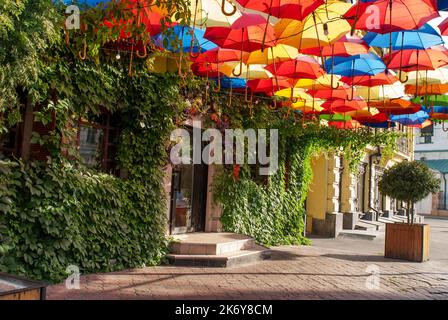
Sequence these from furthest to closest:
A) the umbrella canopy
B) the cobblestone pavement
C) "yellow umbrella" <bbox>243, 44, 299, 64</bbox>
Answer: "yellow umbrella" <bbox>243, 44, 299, 64</bbox>
the umbrella canopy
the cobblestone pavement

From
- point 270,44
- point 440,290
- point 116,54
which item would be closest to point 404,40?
point 270,44

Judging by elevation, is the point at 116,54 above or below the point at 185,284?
above

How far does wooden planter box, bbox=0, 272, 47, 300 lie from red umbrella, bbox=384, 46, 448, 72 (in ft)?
21.7

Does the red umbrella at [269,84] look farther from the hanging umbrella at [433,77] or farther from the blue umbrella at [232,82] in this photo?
the hanging umbrella at [433,77]

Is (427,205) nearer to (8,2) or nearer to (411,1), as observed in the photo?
(411,1)

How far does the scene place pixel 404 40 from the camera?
7.13m

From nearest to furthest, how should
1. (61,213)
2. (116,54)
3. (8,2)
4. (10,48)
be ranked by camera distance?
1. (8,2)
2. (10,48)
3. (61,213)
4. (116,54)

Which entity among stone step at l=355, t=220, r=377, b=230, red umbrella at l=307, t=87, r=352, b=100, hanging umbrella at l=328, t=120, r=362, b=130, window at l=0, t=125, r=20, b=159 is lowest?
stone step at l=355, t=220, r=377, b=230

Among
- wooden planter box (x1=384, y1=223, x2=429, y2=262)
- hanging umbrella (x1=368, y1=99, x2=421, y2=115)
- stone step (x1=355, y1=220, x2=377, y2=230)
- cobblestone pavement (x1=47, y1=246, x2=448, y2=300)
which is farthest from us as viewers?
stone step (x1=355, y1=220, x2=377, y2=230)

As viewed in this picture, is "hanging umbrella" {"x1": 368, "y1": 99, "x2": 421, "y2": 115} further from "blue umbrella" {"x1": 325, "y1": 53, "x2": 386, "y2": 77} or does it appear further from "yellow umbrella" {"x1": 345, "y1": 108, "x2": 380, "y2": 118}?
"blue umbrella" {"x1": 325, "y1": 53, "x2": 386, "y2": 77}

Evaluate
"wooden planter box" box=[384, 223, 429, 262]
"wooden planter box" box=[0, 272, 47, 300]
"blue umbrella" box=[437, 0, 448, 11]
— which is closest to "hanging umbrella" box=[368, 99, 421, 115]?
"wooden planter box" box=[384, 223, 429, 262]

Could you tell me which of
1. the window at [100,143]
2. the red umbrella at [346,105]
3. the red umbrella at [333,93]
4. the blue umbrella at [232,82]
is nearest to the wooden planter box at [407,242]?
the red umbrella at [346,105]

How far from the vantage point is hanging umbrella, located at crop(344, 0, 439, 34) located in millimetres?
5652

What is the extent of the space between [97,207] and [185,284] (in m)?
2.06
